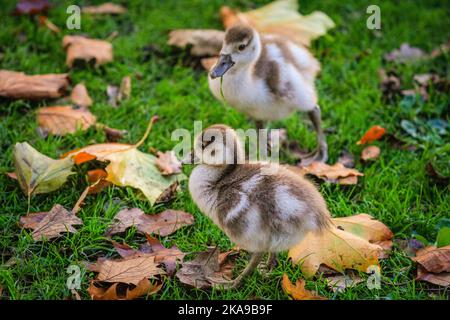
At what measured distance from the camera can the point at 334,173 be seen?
144 inches

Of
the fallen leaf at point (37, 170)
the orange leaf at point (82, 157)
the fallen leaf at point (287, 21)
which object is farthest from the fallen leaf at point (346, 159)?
the fallen leaf at point (37, 170)

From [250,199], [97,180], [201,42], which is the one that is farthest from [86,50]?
[250,199]

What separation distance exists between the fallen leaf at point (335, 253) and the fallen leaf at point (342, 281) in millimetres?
43

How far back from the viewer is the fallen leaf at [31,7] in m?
4.98

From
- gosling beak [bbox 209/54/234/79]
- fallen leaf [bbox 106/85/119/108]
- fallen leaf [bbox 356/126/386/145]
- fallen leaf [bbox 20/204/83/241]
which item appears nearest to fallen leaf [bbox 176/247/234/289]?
fallen leaf [bbox 20/204/83/241]

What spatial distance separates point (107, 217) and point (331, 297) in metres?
1.33

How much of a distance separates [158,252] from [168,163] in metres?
0.81

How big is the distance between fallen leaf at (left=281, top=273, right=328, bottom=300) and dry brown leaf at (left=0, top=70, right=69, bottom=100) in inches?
92.1

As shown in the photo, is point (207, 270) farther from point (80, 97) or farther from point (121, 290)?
point (80, 97)

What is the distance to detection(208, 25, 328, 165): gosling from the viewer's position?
139 inches

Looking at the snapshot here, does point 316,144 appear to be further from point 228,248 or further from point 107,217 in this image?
point 107,217

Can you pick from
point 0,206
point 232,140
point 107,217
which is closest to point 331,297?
point 232,140

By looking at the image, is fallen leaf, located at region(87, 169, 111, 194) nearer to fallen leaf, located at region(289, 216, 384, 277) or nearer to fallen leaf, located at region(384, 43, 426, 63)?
fallen leaf, located at region(289, 216, 384, 277)

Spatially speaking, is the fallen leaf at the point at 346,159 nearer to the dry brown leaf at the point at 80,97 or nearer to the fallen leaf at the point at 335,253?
the fallen leaf at the point at 335,253
